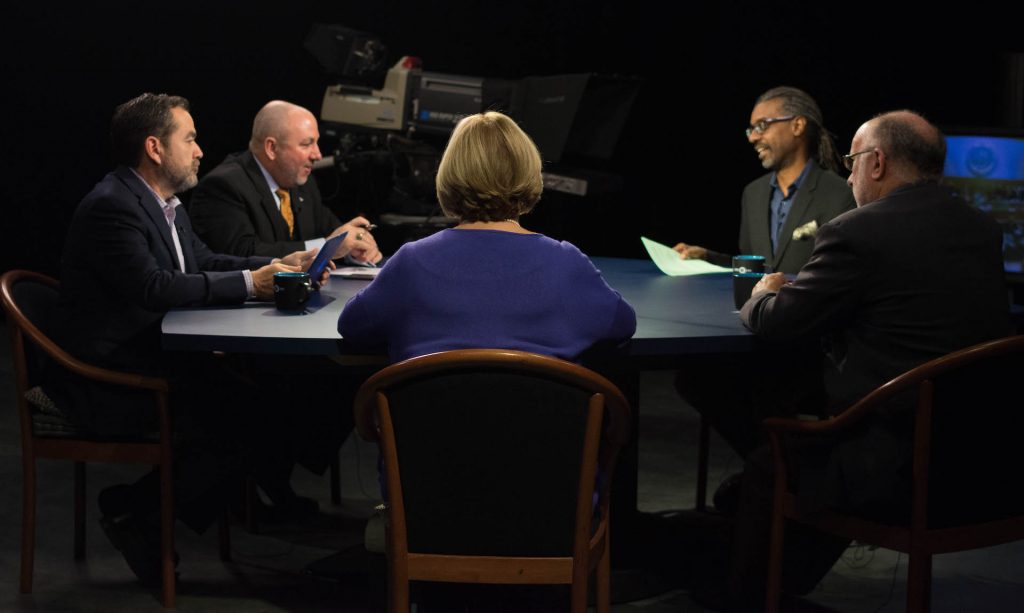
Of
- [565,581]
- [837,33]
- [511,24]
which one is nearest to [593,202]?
[511,24]

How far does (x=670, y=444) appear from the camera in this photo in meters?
4.78

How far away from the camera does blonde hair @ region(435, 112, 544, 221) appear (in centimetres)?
217

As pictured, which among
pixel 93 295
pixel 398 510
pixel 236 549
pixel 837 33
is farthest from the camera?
pixel 837 33

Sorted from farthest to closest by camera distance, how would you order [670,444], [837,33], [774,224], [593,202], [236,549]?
[593,202]
[837,33]
[670,444]
[774,224]
[236,549]

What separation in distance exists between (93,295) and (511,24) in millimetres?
3802

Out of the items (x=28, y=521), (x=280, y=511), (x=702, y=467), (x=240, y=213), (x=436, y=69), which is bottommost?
(x=280, y=511)

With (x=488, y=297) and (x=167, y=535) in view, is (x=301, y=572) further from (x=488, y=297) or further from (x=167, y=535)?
(x=488, y=297)

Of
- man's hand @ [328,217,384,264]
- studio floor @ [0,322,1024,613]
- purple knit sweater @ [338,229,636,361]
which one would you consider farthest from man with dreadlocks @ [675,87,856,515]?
purple knit sweater @ [338,229,636,361]

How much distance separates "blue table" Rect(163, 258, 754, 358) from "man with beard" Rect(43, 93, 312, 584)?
0.35 ft

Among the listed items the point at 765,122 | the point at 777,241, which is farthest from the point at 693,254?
the point at 765,122

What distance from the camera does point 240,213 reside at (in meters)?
3.89

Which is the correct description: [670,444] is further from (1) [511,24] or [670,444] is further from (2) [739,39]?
(1) [511,24]

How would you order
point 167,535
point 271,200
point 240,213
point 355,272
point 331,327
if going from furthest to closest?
point 271,200 < point 240,213 < point 355,272 < point 167,535 < point 331,327

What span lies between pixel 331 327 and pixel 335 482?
148 cm
